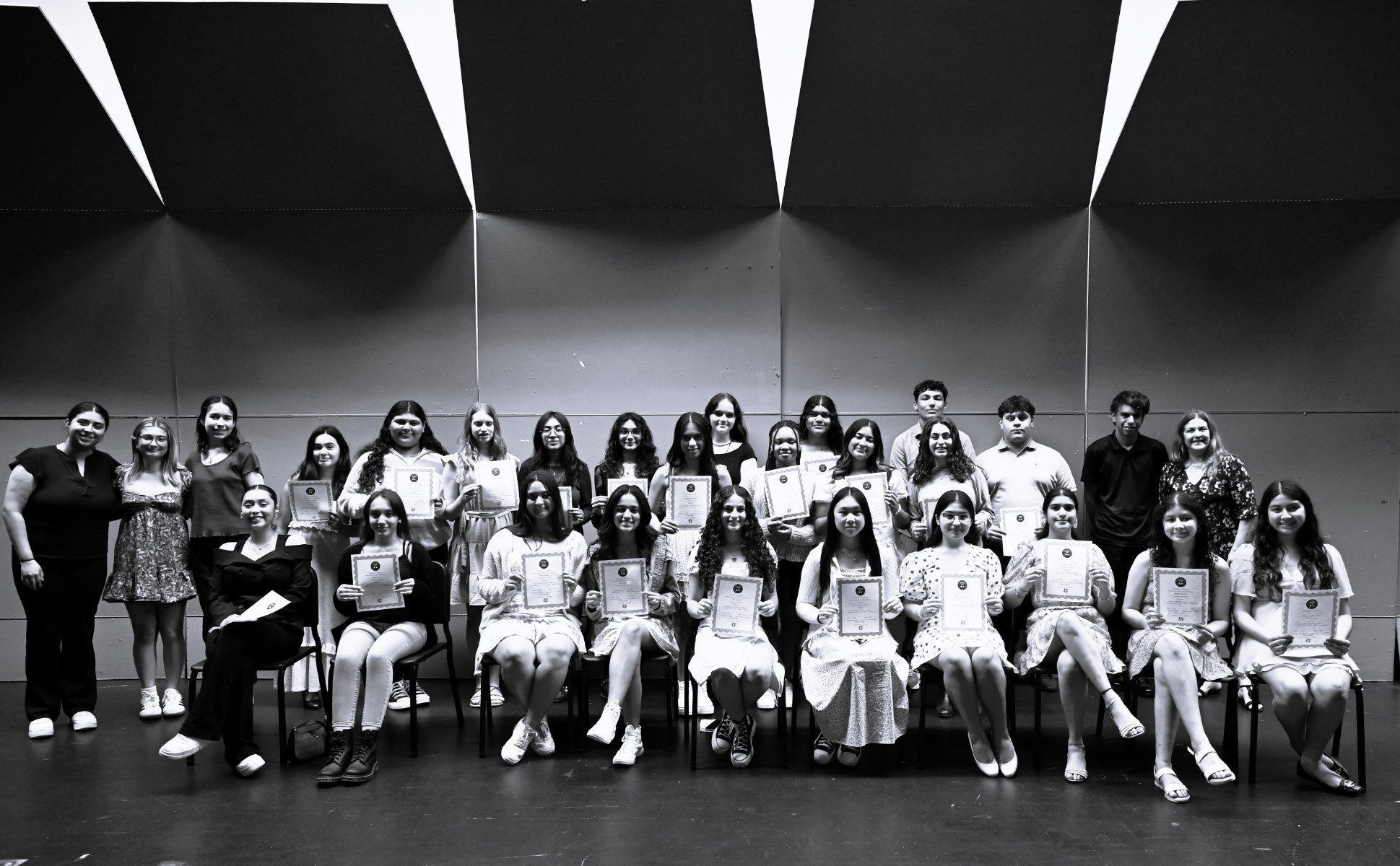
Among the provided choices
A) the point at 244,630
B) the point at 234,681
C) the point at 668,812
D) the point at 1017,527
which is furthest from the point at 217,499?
the point at 1017,527

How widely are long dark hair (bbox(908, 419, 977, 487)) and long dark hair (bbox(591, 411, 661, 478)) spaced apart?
1.41 meters

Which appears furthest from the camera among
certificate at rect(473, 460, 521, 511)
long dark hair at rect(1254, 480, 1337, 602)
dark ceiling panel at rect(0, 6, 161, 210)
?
dark ceiling panel at rect(0, 6, 161, 210)

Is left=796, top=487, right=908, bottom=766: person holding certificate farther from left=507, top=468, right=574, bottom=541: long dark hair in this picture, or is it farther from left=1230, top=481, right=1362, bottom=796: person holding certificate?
left=1230, top=481, right=1362, bottom=796: person holding certificate

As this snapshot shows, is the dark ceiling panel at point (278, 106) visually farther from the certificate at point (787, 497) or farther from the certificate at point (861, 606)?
the certificate at point (861, 606)

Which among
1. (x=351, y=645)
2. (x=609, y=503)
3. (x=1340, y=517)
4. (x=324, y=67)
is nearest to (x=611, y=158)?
(x=324, y=67)

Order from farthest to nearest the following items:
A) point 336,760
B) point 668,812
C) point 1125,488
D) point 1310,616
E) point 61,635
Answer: point 1125,488
point 61,635
point 336,760
point 1310,616
point 668,812

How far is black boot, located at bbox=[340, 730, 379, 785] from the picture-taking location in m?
3.81

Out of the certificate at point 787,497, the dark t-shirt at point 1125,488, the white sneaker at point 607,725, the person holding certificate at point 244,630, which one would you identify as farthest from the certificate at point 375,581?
the dark t-shirt at point 1125,488

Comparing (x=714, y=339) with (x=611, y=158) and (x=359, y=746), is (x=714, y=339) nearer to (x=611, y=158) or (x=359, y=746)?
(x=611, y=158)

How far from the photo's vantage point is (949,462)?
4887mm

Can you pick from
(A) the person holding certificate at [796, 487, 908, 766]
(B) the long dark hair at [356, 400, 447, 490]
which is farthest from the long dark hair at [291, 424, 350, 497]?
(A) the person holding certificate at [796, 487, 908, 766]

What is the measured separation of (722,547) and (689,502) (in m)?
0.37

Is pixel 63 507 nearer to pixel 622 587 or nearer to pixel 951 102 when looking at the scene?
pixel 622 587

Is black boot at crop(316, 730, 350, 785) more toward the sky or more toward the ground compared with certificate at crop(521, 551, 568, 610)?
more toward the ground
